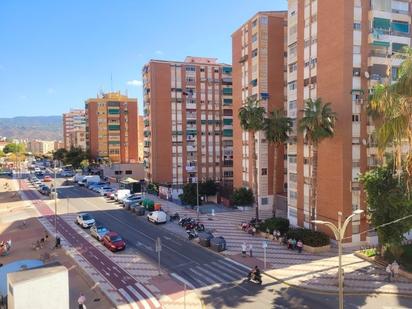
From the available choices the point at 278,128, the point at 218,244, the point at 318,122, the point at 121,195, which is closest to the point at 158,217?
the point at 218,244

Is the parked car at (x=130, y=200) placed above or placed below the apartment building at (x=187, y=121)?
below

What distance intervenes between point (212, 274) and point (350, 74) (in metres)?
23.8

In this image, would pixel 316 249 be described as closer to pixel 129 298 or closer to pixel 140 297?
pixel 140 297

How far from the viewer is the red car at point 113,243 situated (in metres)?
35.3

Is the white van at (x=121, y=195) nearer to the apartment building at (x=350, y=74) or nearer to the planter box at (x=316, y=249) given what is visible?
the apartment building at (x=350, y=74)

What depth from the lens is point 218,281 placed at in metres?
27.0

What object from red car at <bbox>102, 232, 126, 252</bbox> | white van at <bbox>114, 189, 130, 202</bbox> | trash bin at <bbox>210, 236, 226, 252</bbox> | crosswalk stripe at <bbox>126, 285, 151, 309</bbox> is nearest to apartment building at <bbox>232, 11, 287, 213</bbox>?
trash bin at <bbox>210, 236, 226, 252</bbox>

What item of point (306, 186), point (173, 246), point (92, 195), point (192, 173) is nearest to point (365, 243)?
point (306, 186)

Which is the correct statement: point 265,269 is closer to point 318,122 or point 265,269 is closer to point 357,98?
point 318,122

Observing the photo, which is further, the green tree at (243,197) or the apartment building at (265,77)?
the green tree at (243,197)

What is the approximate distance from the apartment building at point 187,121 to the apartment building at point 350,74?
43146 mm

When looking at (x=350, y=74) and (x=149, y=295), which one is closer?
(x=149, y=295)

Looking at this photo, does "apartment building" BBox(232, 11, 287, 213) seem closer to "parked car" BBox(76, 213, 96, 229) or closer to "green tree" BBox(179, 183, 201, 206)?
"green tree" BBox(179, 183, 201, 206)

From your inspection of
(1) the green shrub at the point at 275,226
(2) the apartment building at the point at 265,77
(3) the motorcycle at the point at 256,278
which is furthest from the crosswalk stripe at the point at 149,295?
(2) the apartment building at the point at 265,77
